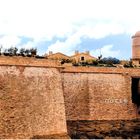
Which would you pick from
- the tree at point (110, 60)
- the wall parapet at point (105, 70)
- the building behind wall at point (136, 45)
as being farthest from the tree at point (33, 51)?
the building behind wall at point (136, 45)

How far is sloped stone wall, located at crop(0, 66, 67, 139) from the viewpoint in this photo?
24172mm

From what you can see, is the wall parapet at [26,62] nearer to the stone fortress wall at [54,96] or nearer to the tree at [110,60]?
the stone fortress wall at [54,96]

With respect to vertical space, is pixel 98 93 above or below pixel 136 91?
above

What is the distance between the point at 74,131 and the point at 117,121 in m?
5.06

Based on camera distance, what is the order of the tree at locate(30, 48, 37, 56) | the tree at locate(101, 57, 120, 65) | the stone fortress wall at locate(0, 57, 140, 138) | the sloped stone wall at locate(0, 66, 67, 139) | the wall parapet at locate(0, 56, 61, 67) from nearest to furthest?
the sloped stone wall at locate(0, 66, 67, 139) < the stone fortress wall at locate(0, 57, 140, 138) < the wall parapet at locate(0, 56, 61, 67) < the tree at locate(30, 48, 37, 56) < the tree at locate(101, 57, 120, 65)

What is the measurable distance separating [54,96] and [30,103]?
2126mm

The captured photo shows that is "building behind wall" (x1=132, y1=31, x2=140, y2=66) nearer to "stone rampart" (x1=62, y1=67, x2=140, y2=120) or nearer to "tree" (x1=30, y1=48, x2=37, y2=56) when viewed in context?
"stone rampart" (x1=62, y1=67, x2=140, y2=120)

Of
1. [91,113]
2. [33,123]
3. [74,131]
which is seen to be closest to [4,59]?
[33,123]

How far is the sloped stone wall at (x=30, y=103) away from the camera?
79.3 ft

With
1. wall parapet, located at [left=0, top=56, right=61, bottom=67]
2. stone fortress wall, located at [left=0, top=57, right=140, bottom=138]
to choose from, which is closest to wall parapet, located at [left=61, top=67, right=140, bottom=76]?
stone fortress wall, located at [left=0, top=57, right=140, bottom=138]

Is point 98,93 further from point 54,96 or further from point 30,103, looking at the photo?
point 30,103

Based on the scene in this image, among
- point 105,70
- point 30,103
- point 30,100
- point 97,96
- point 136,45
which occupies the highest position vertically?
point 136,45

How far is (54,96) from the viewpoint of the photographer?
26.9 metres

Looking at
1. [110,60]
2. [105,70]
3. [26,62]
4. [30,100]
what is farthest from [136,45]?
[30,100]
